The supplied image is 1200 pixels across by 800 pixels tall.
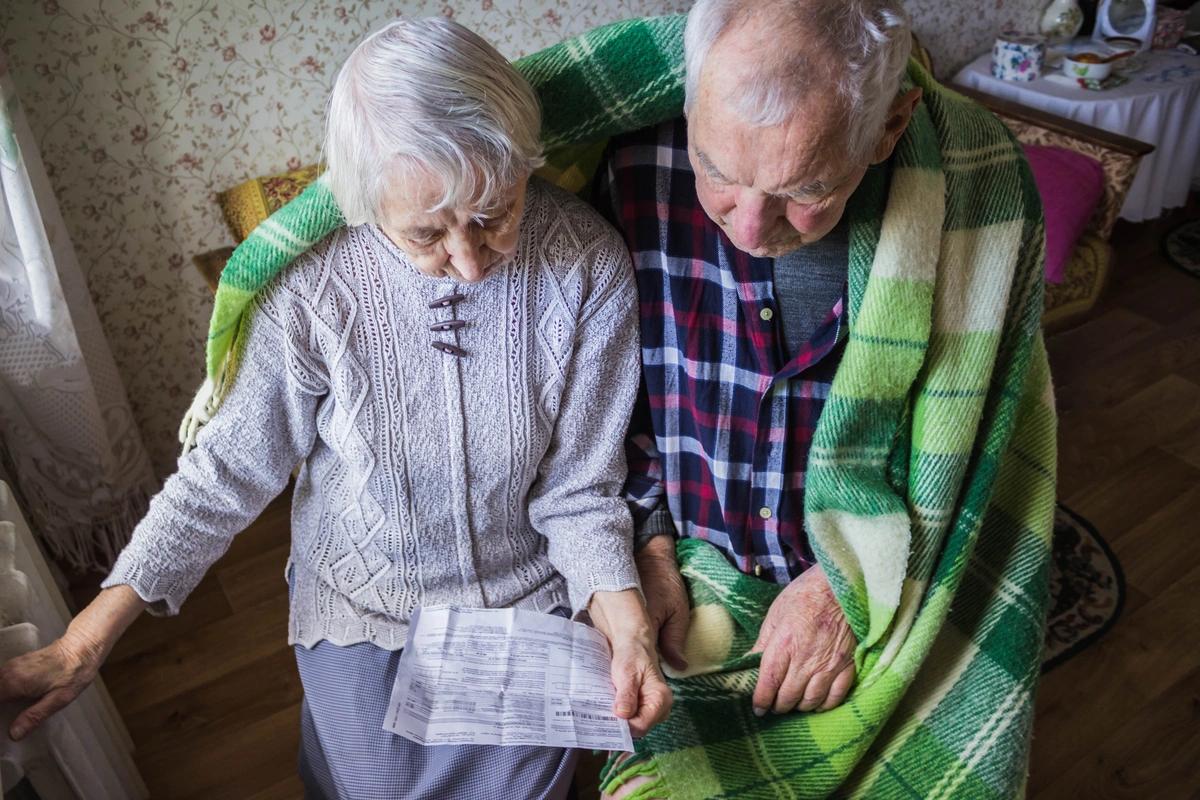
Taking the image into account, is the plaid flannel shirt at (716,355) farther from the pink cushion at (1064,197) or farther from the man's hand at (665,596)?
the pink cushion at (1064,197)

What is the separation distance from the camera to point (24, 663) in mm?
983

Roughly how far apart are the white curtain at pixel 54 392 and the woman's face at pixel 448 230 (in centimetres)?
78

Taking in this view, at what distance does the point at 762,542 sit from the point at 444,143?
679mm

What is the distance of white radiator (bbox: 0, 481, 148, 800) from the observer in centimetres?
100

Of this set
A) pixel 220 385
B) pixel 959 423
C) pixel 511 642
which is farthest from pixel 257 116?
pixel 959 423

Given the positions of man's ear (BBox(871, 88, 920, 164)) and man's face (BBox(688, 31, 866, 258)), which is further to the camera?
man's ear (BBox(871, 88, 920, 164))

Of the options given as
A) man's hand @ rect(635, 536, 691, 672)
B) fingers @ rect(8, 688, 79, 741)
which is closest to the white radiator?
fingers @ rect(8, 688, 79, 741)

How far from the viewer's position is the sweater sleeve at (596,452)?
1133mm

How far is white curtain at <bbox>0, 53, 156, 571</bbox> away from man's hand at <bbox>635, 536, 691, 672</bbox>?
101 centimetres

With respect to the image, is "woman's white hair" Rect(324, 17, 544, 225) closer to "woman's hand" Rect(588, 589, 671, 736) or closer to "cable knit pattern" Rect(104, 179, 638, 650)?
"cable knit pattern" Rect(104, 179, 638, 650)

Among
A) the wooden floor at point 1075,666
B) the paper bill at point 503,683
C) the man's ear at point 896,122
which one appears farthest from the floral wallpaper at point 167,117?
the man's ear at point 896,122

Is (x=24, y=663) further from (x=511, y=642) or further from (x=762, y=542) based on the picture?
(x=762, y=542)

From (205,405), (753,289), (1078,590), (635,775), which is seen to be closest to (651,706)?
(635,775)

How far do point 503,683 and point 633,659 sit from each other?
147mm
